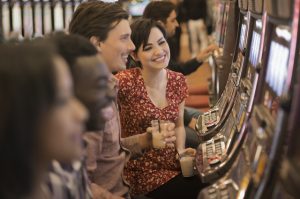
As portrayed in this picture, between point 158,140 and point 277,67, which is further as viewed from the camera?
point 158,140

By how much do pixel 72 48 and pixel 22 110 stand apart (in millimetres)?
482

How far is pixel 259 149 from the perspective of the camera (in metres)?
2.03

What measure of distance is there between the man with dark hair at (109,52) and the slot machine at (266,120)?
0.48m

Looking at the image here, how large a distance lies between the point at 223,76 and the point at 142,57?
5.38 feet

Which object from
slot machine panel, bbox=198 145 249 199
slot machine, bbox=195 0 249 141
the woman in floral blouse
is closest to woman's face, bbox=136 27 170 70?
the woman in floral blouse

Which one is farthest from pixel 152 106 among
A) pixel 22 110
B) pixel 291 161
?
pixel 22 110

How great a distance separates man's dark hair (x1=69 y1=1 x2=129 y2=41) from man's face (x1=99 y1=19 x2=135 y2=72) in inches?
0.8

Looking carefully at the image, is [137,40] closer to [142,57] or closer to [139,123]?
[142,57]

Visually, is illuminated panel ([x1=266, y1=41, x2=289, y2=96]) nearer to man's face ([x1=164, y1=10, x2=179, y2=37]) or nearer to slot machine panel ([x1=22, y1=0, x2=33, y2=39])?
man's face ([x1=164, y1=10, x2=179, y2=37])

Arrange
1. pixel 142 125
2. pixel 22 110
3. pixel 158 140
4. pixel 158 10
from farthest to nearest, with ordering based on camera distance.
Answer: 1. pixel 158 10
2. pixel 142 125
3. pixel 158 140
4. pixel 22 110

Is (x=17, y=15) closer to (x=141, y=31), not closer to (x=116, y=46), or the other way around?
(x=141, y=31)

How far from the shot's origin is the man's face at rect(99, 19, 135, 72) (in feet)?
8.89

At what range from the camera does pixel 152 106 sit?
10.8 ft

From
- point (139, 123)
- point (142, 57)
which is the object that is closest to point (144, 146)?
point (139, 123)
